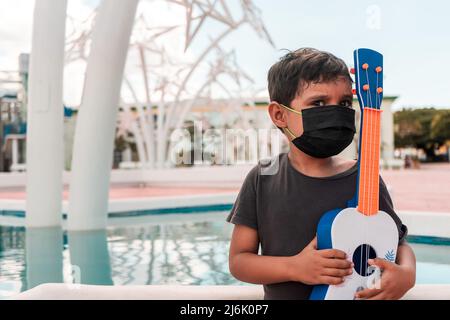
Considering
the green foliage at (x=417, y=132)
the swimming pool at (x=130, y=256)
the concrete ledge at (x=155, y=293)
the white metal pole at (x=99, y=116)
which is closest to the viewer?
the concrete ledge at (x=155, y=293)

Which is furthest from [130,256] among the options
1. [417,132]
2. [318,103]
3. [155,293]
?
[417,132]

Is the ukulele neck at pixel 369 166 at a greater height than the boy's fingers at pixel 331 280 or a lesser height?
greater

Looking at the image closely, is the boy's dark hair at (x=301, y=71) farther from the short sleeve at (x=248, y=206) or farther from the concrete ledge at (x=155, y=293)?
the concrete ledge at (x=155, y=293)

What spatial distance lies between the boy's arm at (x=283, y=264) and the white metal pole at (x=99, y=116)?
5.00 metres

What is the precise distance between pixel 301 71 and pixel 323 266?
0.44m

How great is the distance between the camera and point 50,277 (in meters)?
3.95

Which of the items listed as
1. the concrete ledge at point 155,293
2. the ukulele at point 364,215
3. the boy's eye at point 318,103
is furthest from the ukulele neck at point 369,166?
the concrete ledge at point 155,293

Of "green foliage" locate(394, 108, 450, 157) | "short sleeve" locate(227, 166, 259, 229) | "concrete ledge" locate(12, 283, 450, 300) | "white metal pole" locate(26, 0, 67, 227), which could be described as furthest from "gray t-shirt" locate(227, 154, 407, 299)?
"green foliage" locate(394, 108, 450, 157)

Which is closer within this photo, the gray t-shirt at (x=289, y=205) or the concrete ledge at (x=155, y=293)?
the gray t-shirt at (x=289, y=205)

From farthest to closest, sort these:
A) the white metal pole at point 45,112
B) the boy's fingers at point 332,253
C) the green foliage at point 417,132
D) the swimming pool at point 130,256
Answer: the green foliage at point 417,132 < the white metal pole at point 45,112 < the swimming pool at point 130,256 < the boy's fingers at point 332,253

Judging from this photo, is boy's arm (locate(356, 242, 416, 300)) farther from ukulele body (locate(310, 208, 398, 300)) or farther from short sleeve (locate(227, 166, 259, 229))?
short sleeve (locate(227, 166, 259, 229))

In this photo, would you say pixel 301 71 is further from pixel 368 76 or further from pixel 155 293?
pixel 155 293

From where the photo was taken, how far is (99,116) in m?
6.19

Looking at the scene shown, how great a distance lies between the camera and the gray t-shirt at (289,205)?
132 centimetres
